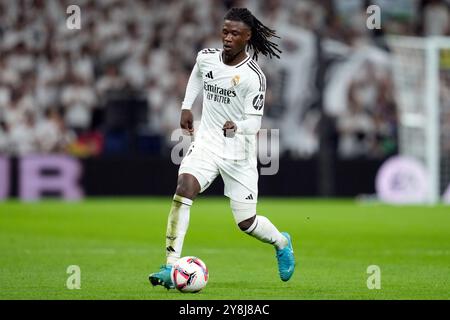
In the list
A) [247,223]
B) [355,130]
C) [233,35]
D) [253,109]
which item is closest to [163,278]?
[247,223]

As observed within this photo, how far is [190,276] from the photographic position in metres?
10.3

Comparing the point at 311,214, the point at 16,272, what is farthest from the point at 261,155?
the point at 16,272

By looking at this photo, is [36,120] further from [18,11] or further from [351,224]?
[351,224]

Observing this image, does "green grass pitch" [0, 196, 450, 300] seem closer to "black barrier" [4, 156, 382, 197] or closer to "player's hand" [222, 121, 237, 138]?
"black barrier" [4, 156, 382, 197]

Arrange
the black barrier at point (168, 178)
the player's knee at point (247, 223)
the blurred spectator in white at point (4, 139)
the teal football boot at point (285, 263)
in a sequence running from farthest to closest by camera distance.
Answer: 1. the black barrier at point (168, 178)
2. the blurred spectator in white at point (4, 139)
3. the teal football boot at point (285, 263)
4. the player's knee at point (247, 223)

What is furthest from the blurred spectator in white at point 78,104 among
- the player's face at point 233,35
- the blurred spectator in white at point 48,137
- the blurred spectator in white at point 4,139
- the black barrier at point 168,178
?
the player's face at point 233,35

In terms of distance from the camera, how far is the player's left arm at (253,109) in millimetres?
10828

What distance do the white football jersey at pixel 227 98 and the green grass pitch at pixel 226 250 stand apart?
1.30 meters

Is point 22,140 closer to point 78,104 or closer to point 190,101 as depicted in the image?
point 78,104

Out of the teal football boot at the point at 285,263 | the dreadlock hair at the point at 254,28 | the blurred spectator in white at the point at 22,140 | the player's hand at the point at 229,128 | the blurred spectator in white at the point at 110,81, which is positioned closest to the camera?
the player's hand at the point at 229,128

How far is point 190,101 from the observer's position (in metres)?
11.3

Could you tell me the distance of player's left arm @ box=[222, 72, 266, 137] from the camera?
10.8m

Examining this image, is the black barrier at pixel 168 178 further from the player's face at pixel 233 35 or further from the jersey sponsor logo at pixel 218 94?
the player's face at pixel 233 35

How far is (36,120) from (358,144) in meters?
7.21
